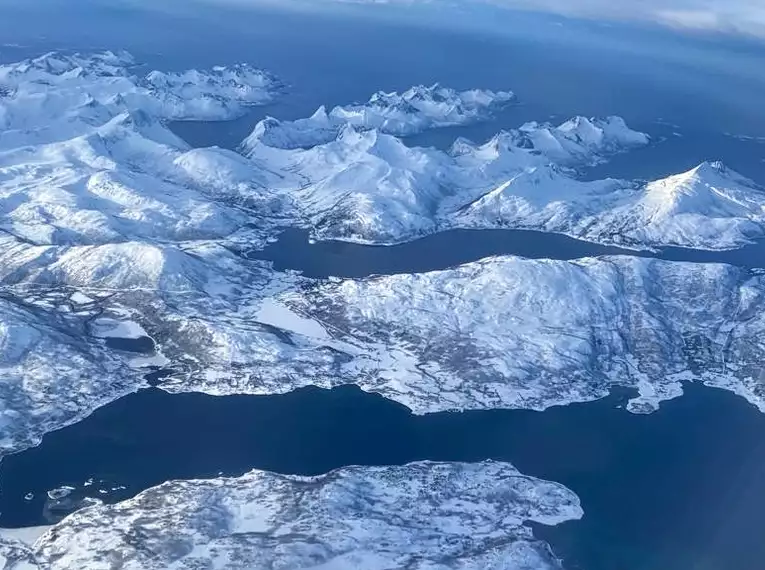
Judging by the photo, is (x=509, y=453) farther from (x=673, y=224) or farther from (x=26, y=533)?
(x=673, y=224)

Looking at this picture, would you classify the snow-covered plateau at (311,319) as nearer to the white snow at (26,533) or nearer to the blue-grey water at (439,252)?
the blue-grey water at (439,252)

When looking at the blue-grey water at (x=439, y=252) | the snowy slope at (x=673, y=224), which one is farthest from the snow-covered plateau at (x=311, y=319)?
the snowy slope at (x=673, y=224)

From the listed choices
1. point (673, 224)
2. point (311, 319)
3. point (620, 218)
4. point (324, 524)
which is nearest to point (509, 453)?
point (324, 524)

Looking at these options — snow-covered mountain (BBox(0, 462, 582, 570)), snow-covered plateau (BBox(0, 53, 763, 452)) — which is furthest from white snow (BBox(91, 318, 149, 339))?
snow-covered mountain (BBox(0, 462, 582, 570))

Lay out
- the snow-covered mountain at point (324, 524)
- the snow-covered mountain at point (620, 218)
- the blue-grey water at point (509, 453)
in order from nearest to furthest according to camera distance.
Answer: the snow-covered mountain at point (324, 524) → the blue-grey water at point (509, 453) → the snow-covered mountain at point (620, 218)

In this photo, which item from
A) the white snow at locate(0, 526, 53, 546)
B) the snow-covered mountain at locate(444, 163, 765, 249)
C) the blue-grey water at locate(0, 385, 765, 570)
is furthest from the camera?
the snow-covered mountain at locate(444, 163, 765, 249)

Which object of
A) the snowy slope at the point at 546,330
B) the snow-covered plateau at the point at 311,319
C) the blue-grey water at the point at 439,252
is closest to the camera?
the snow-covered plateau at the point at 311,319

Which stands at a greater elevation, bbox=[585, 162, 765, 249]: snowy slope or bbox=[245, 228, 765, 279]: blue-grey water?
bbox=[585, 162, 765, 249]: snowy slope

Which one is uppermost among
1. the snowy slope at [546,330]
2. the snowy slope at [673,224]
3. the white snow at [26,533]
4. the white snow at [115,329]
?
the snowy slope at [673,224]

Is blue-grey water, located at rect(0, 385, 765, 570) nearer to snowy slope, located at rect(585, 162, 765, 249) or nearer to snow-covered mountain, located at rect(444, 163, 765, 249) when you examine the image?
snowy slope, located at rect(585, 162, 765, 249)
